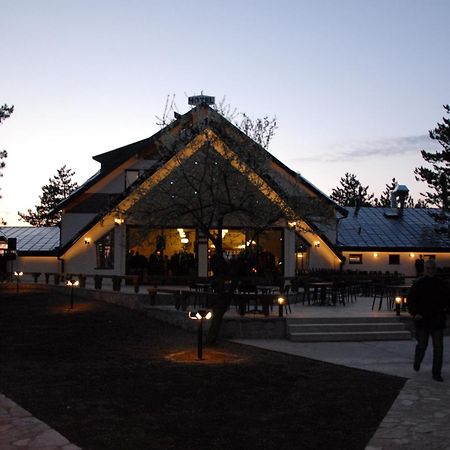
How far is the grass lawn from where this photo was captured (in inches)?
240

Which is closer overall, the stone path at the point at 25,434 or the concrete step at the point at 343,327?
the stone path at the point at 25,434

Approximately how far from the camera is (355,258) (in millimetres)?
29734

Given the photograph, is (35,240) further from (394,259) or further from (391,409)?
(391,409)

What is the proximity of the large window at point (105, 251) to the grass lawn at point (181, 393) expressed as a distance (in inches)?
463

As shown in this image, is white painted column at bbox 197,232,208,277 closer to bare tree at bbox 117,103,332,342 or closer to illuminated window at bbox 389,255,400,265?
illuminated window at bbox 389,255,400,265

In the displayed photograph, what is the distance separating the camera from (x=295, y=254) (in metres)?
25.3

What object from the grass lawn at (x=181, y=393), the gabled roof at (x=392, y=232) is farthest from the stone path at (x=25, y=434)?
the gabled roof at (x=392, y=232)

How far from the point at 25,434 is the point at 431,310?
6.08 meters

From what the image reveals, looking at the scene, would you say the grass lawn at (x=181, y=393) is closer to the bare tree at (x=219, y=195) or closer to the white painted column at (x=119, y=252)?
the bare tree at (x=219, y=195)

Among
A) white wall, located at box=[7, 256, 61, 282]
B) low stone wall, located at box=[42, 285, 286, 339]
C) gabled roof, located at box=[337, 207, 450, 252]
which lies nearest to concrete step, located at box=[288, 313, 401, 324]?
→ low stone wall, located at box=[42, 285, 286, 339]

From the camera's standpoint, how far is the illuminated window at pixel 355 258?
2961cm

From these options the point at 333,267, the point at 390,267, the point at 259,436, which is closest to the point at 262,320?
the point at 259,436

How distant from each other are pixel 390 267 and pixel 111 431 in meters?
25.7

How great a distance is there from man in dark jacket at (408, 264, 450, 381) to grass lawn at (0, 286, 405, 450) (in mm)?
738
